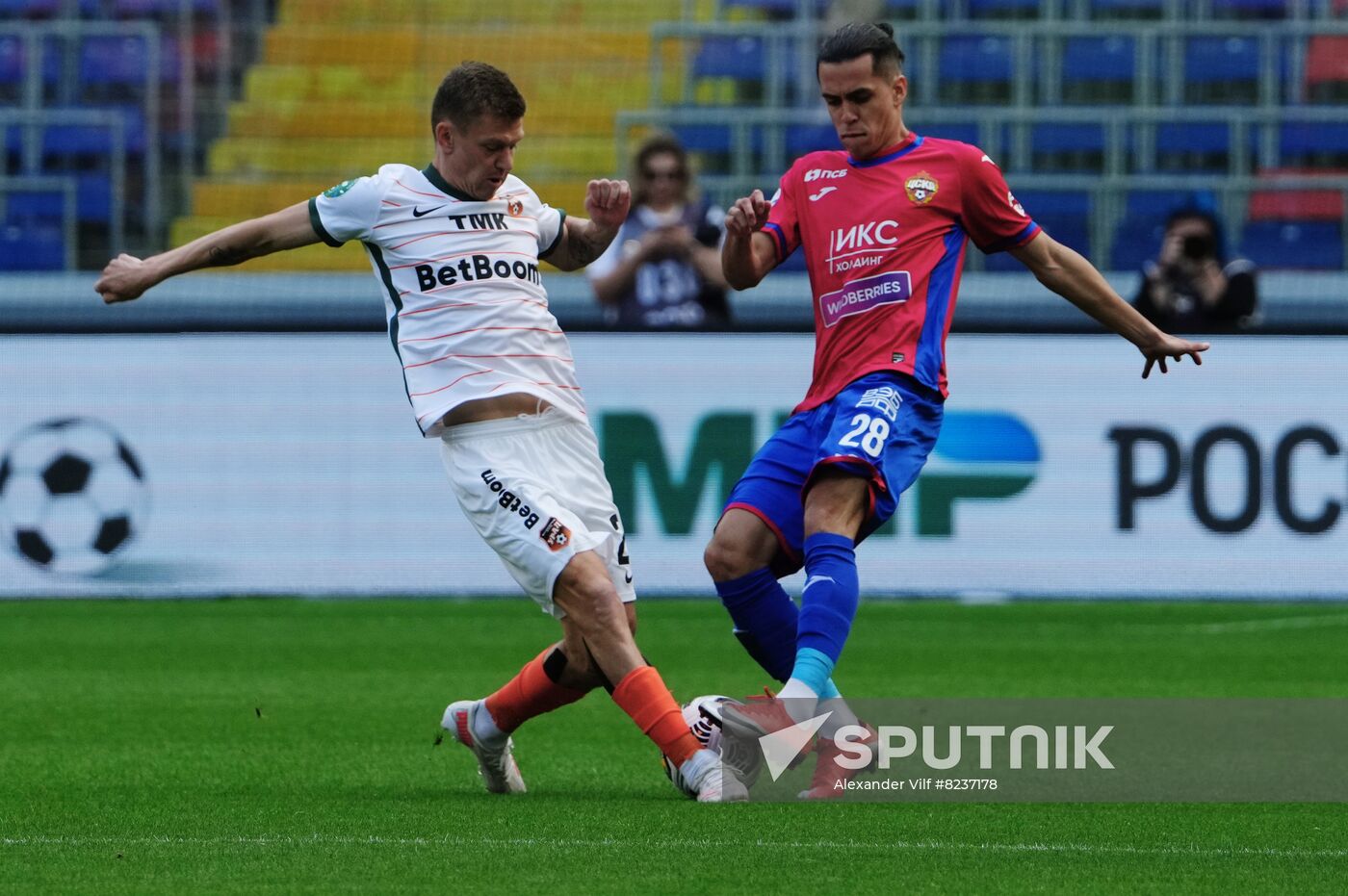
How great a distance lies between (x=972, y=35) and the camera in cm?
1577

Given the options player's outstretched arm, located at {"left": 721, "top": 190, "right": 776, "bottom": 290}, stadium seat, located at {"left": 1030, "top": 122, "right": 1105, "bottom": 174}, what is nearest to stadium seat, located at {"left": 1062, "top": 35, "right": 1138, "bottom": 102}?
stadium seat, located at {"left": 1030, "top": 122, "right": 1105, "bottom": 174}

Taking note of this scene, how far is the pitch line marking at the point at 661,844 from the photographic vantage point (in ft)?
15.4

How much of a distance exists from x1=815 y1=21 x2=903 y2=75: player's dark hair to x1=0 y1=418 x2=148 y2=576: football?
638 cm

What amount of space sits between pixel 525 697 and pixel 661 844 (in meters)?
1.12

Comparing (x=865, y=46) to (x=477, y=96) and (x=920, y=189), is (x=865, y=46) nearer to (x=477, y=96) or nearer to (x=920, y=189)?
(x=920, y=189)

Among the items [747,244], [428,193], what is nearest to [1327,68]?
[747,244]

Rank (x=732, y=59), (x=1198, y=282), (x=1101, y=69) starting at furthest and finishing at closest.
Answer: (x=732, y=59) → (x=1101, y=69) → (x=1198, y=282)

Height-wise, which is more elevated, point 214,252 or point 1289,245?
point 1289,245

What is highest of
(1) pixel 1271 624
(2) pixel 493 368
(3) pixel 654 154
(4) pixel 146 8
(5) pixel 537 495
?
(4) pixel 146 8

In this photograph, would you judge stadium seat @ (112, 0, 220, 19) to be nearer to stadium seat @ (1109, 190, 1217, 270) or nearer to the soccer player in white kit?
stadium seat @ (1109, 190, 1217, 270)

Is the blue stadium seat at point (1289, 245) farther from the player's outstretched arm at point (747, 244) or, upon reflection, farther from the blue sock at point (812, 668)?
the blue sock at point (812, 668)

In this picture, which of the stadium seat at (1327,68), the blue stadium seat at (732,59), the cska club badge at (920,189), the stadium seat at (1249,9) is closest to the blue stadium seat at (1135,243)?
the stadium seat at (1327,68)

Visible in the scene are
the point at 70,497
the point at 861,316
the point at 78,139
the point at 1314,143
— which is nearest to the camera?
the point at 861,316

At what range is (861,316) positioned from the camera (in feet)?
19.2
